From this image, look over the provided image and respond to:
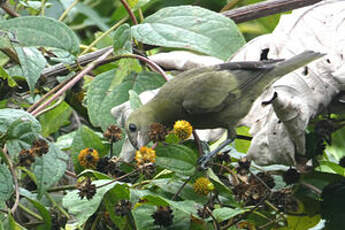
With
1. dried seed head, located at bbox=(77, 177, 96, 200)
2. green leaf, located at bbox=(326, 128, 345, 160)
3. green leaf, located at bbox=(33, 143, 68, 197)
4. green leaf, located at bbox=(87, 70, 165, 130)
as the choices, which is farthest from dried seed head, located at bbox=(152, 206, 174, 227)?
green leaf, located at bbox=(326, 128, 345, 160)

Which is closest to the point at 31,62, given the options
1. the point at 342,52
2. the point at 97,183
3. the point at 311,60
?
the point at 97,183

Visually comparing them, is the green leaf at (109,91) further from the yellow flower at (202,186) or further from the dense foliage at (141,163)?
the yellow flower at (202,186)

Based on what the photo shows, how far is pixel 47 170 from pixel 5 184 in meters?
0.20

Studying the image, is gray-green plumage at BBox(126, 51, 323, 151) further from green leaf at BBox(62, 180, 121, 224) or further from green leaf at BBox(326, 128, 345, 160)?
green leaf at BBox(326, 128, 345, 160)

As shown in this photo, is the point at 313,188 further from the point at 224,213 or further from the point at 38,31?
the point at 38,31

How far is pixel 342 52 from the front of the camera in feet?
8.46

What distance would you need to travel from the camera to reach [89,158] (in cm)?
220

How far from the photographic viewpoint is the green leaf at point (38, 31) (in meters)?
2.27

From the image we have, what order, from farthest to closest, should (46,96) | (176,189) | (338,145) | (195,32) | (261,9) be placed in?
(338,145) < (261,9) < (46,96) < (195,32) < (176,189)

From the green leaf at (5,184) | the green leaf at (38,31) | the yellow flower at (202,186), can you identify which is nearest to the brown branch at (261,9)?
the green leaf at (38,31)

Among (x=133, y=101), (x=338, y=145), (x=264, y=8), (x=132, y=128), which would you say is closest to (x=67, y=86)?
(x=133, y=101)

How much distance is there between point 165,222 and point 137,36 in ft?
2.61

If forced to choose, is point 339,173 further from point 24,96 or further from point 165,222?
point 24,96

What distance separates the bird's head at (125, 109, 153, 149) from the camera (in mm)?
2522
